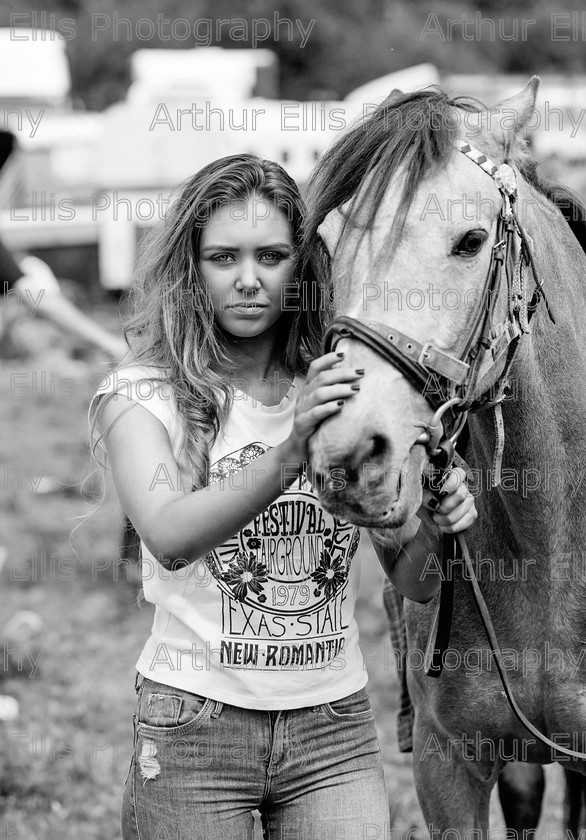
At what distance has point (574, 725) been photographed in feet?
7.98

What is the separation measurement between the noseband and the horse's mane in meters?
0.09

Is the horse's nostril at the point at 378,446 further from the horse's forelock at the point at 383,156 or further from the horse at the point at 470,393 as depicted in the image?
the horse's forelock at the point at 383,156

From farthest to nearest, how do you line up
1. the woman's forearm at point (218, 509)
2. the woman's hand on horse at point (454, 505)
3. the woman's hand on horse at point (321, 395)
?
the woman's hand on horse at point (454, 505) → the woman's forearm at point (218, 509) → the woman's hand on horse at point (321, 395)

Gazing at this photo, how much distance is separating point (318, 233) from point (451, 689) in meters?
1.20

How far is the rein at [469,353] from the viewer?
1763mm

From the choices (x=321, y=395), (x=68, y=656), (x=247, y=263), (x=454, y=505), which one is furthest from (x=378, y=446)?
(x=68, y=656)

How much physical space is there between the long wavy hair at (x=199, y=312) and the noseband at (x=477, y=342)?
1.23 feet

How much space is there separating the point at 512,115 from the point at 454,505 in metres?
0.82

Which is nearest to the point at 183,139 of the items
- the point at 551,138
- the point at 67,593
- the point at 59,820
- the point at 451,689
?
the point at 551,138

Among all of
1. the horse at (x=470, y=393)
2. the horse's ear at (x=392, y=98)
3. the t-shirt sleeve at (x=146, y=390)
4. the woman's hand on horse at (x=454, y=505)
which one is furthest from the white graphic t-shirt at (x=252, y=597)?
the horse's ear at (x=392, y=98)

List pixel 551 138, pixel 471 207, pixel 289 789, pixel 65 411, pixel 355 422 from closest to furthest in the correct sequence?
pixel 355 422 < pixel 471 207 < pixel 289 789 < pixel 65 411 < pixel 551 138

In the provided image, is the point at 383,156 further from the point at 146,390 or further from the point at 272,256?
the point at 146,390

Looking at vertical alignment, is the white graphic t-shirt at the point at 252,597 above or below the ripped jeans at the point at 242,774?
above

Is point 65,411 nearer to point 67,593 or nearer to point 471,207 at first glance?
point 67,593
